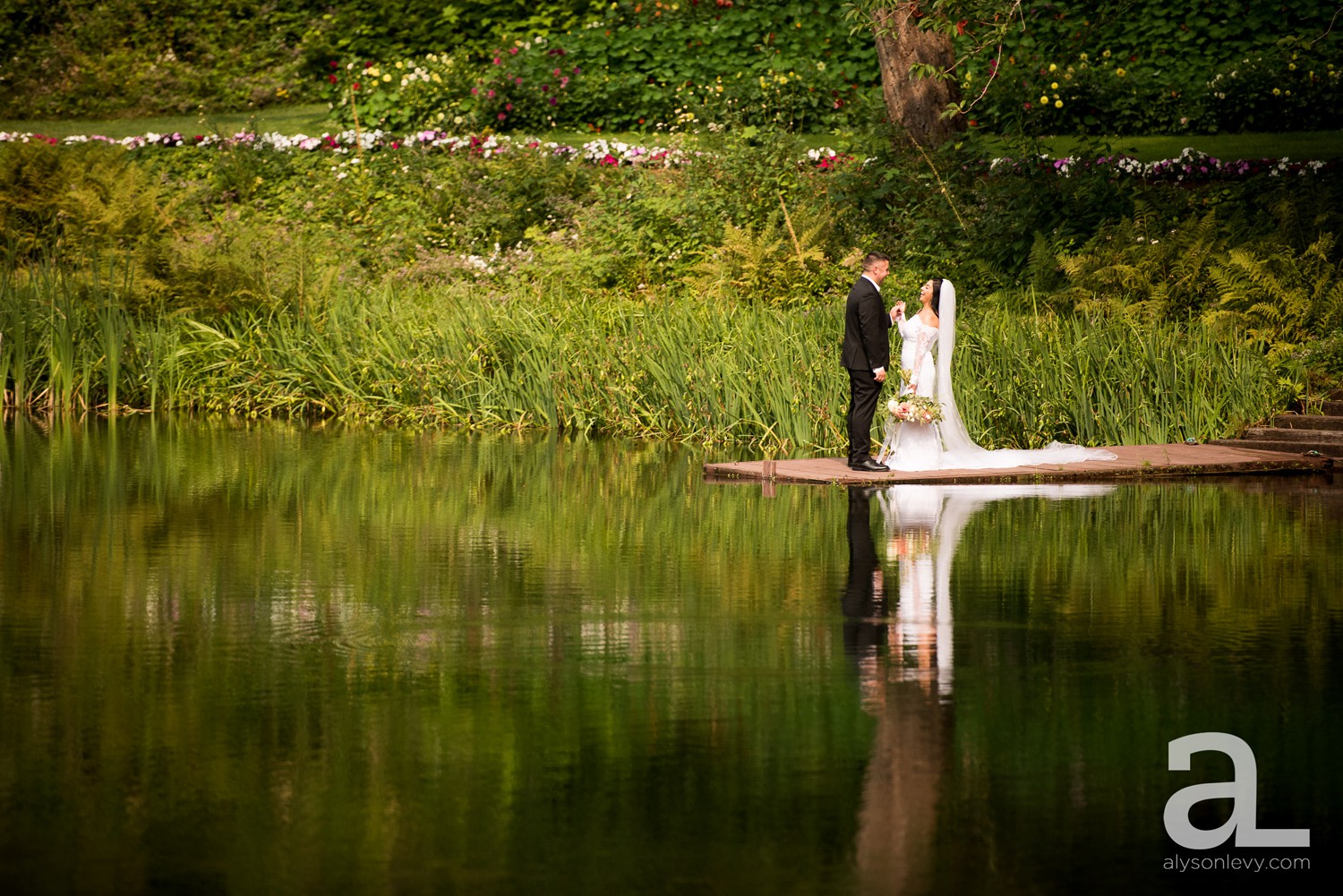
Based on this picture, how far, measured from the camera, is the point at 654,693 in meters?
8.83

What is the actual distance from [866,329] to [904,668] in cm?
A: 889

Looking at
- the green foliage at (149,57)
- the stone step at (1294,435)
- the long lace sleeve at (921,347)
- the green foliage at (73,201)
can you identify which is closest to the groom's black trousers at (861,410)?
the long lace sleeve at (921,347)

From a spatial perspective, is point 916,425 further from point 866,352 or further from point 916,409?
point 866,352

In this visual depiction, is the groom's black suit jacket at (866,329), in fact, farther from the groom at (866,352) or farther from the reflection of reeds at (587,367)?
the reflection of reeds at (587,367)

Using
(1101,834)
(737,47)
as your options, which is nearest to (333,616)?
(1101,834)

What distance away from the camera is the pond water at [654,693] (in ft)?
21.4

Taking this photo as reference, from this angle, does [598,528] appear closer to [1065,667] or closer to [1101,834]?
[1065,667]

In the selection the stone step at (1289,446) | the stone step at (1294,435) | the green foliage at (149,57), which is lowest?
the stone step at (1289,446)

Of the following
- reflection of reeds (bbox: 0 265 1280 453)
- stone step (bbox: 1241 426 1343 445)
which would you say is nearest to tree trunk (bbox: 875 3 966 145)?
reflection of reeds (bbox: 0 265 1280 453)

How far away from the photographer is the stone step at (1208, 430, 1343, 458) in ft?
62.8

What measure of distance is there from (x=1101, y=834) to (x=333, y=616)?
495cm

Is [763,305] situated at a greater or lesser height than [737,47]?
lesser

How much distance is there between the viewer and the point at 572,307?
81.2 ft

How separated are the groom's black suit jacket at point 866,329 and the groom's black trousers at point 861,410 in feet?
0.38
